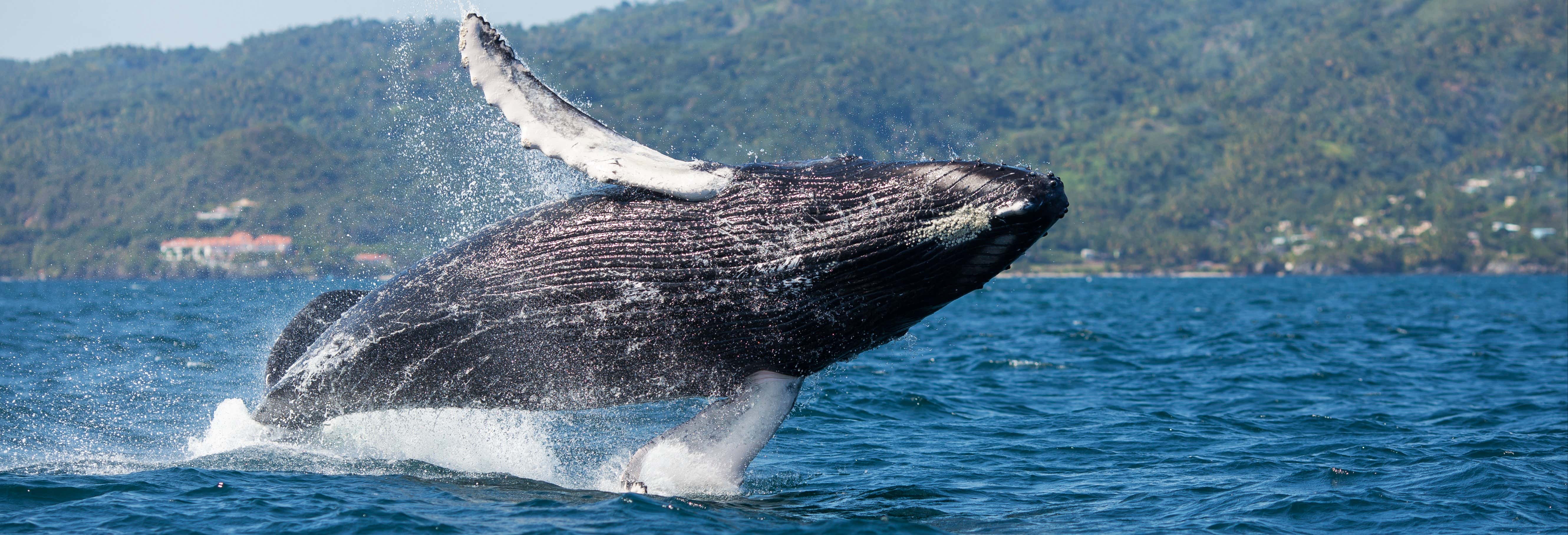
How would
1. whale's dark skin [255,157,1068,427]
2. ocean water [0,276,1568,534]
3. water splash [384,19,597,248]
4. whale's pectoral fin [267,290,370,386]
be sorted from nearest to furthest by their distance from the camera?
whale's dark skin [255,157,1068,427] → water splash [384,19,597,248] → ocean water [0,276,1568,534] → whale's pectoral fin [267,290,370,386]

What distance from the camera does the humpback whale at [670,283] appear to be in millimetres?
6688

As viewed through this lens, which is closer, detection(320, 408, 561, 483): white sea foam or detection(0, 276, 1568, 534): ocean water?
detection(0, 276, 1568, 534): ocean water

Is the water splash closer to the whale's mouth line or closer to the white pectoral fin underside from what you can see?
the white pectoral fin underside

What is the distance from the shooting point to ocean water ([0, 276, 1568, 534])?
782 centimetres

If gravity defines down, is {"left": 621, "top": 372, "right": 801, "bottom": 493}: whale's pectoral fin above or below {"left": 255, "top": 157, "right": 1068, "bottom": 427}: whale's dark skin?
below

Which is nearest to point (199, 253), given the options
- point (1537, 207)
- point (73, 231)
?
point (73, 231)

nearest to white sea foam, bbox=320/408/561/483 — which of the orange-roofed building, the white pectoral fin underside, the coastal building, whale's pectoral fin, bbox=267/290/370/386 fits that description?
whale's pectoral fin, bbox=267/290/370/386

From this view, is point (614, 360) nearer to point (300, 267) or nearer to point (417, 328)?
point (417, 328)

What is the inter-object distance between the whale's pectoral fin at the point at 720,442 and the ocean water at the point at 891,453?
6.8 inches

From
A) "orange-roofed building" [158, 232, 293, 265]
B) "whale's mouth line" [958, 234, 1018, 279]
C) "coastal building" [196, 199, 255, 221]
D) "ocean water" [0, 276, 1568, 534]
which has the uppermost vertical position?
"coastal building" [196, 199, 255, 221]

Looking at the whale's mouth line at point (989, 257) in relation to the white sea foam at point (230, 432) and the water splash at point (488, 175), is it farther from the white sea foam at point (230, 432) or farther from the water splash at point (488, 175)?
the white sea foam at point (230, 432)

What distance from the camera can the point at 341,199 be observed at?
140500 mm

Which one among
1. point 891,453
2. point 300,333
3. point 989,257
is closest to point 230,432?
point 300,333

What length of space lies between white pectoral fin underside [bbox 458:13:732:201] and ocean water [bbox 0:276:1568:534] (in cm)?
181
